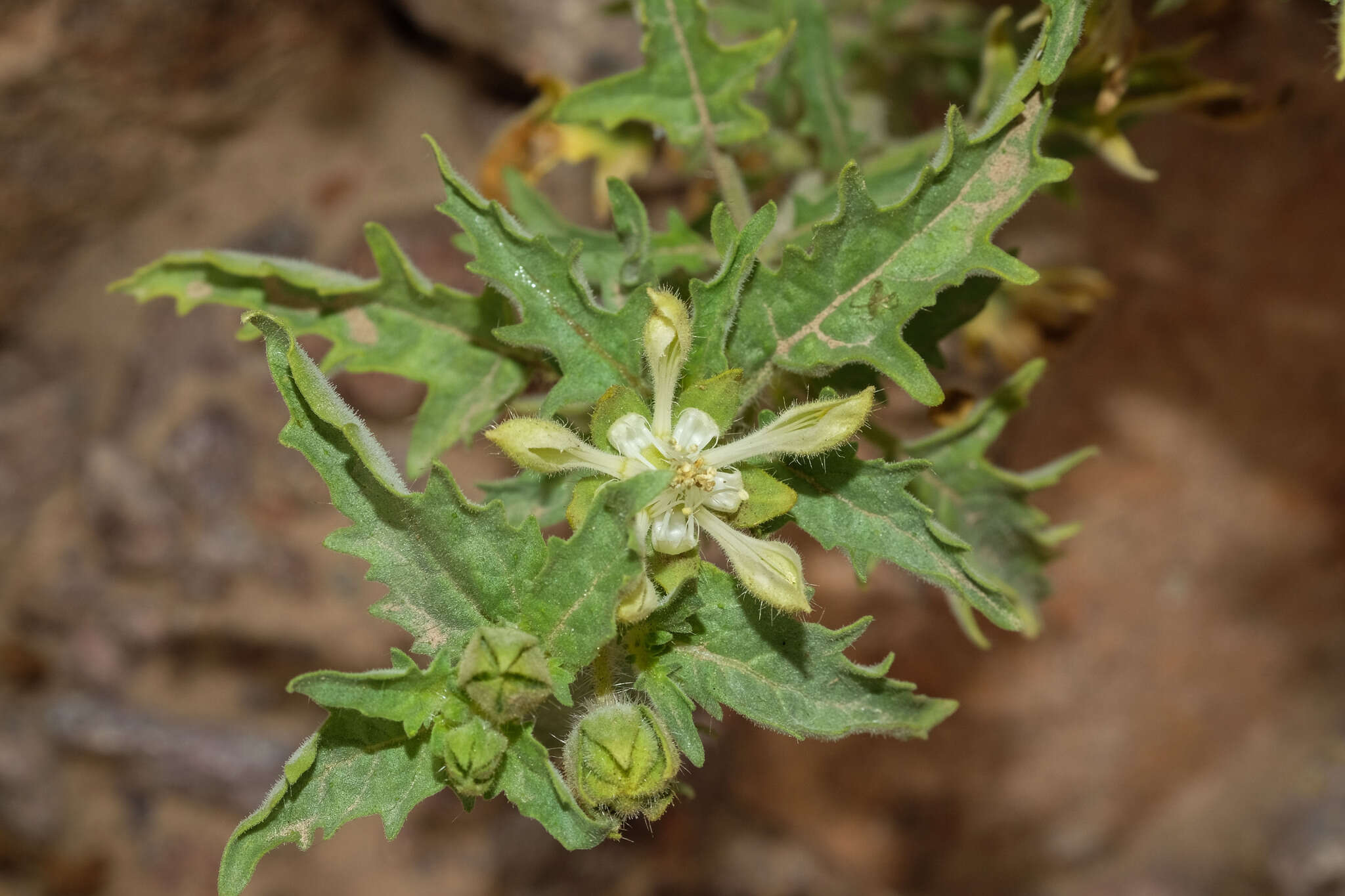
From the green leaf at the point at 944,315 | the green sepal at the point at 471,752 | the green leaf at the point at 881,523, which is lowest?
the green sepal at the point at 471,752

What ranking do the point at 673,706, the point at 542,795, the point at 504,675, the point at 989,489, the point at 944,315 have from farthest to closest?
the point at 989,489
the point at 944,315
the point at 673,706
the point at 542,795
the point at 504,675

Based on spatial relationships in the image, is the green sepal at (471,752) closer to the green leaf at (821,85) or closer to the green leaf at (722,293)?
the green leaf at (722,293)


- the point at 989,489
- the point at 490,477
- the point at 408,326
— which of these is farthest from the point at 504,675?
the point at 490,477

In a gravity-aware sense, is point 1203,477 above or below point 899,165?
below

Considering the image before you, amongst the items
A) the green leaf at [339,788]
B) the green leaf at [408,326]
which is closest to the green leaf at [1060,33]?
the green leaf at [408,326]

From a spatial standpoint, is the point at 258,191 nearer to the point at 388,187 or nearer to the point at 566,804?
the point at 388,187

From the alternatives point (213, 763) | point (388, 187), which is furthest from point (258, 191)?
point (213, 763)

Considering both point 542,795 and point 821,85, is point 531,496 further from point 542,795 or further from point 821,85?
point 821,85
